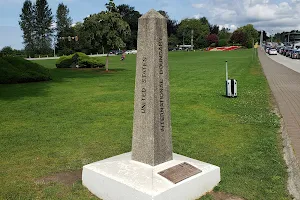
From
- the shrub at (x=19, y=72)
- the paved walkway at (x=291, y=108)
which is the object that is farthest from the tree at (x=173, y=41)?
the paved walkway at (x=291, y=108)

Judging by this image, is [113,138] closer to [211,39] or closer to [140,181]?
[140,181]

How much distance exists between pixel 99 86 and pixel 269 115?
9.67 metres

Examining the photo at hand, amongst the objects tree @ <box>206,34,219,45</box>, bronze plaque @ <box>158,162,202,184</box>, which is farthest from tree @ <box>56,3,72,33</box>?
bronze plaque @ <box>158,162,202,184</box>

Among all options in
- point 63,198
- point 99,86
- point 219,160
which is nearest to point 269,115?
point 219,160

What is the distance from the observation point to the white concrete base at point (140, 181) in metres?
4.28

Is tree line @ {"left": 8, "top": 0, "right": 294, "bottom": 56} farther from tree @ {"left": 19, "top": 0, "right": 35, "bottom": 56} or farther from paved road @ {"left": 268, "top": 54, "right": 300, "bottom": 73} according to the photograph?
paved road @ {"left": 268, "top": 54, "right": 300, "bottom": 73}

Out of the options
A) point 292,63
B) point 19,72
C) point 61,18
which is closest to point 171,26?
point 61,18

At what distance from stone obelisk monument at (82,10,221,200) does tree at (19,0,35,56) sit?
87344 millimetres

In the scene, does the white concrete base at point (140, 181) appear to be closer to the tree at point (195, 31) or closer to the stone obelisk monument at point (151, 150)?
the stone obelisk monument at point (151, 150)

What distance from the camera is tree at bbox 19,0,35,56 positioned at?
286 feet

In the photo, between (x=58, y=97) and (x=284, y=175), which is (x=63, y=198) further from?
(x=58, y=97)

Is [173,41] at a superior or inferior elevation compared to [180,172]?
superior

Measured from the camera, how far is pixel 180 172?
4.73 metres

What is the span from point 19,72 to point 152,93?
1651cm
